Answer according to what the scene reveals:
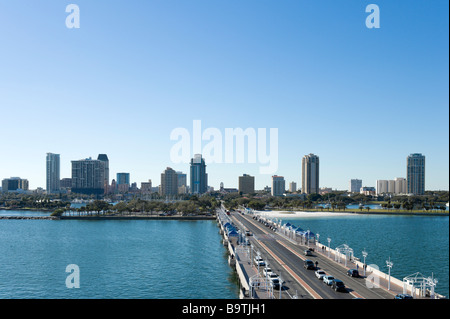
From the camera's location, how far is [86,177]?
5625 inches

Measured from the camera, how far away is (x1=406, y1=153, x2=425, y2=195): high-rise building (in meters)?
106

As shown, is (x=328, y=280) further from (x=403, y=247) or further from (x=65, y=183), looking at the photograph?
(x=65, y=183)

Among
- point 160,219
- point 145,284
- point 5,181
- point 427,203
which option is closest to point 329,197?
point 427,203

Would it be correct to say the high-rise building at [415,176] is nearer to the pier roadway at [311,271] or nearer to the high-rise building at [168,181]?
the pier roadway at [311,271]

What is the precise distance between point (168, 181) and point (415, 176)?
107 m

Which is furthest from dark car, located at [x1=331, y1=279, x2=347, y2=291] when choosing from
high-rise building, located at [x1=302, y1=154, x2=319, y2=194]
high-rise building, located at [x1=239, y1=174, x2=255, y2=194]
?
high-rise building, located at [x1=239, y1=174, x2=255, y2=194]

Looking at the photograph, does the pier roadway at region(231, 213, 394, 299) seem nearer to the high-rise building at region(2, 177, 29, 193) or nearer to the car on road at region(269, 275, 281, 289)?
the car on road at region(269, 275, 281, 289)

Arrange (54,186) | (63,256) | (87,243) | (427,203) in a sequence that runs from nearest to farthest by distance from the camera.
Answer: (63,256)
(87,243)
(427,203)
(54,186)

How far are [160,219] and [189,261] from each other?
40758 millimetres

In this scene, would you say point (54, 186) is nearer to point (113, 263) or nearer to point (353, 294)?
point (113, 263)

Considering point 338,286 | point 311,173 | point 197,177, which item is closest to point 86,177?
point 197,177
